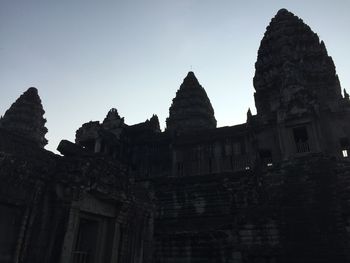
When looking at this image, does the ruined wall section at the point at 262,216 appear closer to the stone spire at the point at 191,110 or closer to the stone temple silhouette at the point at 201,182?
the stone temple silhouette at the point at 201,182

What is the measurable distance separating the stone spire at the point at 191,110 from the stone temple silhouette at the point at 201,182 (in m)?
0.20

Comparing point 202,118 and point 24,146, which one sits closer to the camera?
point 24,146

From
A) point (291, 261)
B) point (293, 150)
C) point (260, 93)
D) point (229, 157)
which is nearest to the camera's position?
point (291, 261)

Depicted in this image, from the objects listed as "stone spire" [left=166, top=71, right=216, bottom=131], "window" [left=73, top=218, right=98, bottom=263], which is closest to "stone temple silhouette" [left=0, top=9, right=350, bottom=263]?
"window" [left=73, top=218, right=98, bottom=263]

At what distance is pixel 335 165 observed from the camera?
657 inches

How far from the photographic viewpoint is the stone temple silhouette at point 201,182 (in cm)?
708

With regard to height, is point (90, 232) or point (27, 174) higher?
point (27, 174)

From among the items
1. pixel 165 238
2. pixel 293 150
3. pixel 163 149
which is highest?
pixel 163 149

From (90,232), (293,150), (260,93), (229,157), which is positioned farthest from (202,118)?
(90,232)

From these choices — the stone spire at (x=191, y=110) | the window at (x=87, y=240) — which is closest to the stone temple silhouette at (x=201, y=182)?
the window at (x=87, y=240)

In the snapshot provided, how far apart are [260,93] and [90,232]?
23.3 metres

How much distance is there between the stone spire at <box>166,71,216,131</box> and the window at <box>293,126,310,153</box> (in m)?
16.2

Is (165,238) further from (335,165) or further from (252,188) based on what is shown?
(335,165)

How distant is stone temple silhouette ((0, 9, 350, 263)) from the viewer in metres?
7.08
